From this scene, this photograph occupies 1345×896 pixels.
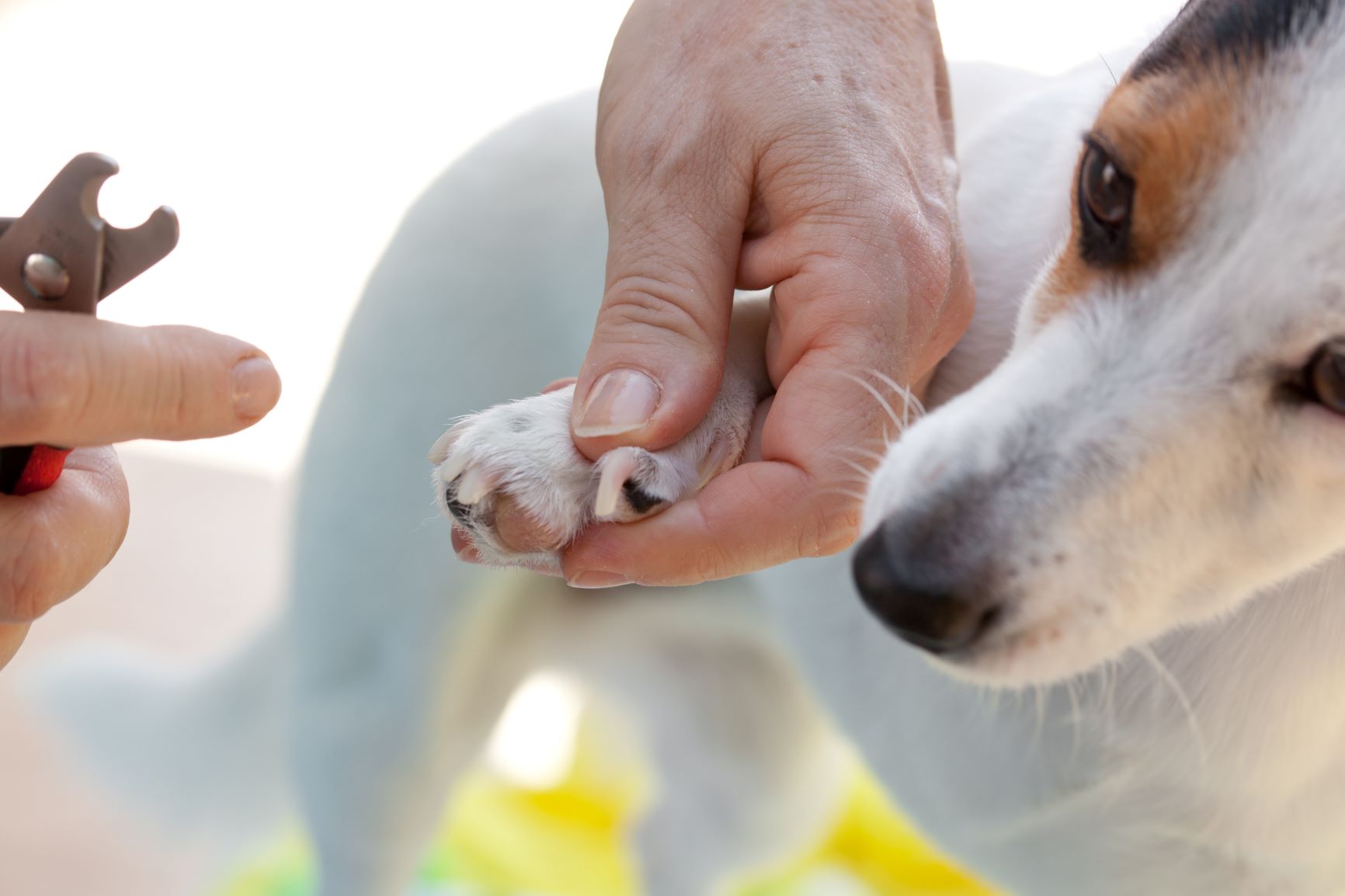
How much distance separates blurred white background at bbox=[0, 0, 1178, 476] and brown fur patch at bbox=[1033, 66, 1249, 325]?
4.36 feet

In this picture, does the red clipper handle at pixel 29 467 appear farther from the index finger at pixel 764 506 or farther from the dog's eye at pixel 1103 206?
the dog's eye at pixel 1103 206

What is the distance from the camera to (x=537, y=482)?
662 mm

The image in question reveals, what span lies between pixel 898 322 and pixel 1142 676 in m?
0.40

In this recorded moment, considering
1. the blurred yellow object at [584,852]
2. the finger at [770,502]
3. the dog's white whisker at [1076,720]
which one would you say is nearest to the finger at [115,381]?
the finger at [770,502]

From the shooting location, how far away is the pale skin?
2.19ft

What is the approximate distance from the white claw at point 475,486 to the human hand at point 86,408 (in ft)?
0.37

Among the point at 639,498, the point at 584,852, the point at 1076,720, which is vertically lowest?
the point at 584,852

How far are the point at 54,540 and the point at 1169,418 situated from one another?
624 millimetres

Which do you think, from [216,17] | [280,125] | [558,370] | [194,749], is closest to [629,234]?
[558,370]

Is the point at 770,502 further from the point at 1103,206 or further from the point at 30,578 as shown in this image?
the point at 30,578

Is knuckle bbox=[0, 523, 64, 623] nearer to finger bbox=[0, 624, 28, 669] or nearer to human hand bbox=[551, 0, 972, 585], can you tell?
finger bbox=[0, 624, 28, 669]

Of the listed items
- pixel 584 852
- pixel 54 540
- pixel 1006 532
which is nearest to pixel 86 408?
pixel 54 540

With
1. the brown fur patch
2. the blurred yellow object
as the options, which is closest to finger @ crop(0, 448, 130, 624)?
the brown fur patch

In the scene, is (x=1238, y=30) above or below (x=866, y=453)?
above
